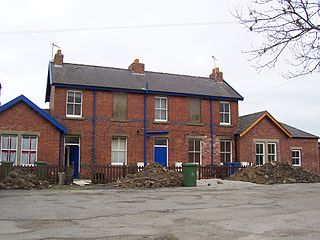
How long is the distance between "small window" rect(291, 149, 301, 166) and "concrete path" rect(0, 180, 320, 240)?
1962 centimetres

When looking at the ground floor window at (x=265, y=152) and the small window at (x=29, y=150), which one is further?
the ground floor window at (x=265, y=152)

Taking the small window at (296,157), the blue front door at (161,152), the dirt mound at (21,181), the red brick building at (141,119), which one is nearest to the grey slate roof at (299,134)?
the small window at (296,157)

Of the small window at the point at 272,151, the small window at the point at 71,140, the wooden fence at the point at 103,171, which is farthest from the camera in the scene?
the small window at the point at 272,151

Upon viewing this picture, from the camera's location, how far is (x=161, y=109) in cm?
2892

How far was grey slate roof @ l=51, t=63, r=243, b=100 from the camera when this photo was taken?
89.5 feet

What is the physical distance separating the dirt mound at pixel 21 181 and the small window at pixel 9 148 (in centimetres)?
471

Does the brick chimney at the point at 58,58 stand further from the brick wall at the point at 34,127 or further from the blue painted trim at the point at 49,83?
the brick wall at the point at 34,127

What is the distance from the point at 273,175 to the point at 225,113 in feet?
26.9

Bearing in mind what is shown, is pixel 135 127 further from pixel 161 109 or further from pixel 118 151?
pixel 161 109

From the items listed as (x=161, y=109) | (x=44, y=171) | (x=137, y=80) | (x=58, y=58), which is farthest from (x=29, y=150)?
(x=161, y=109)

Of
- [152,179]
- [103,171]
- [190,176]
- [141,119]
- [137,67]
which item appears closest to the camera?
[152,179]

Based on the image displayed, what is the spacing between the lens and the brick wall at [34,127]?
934 inches

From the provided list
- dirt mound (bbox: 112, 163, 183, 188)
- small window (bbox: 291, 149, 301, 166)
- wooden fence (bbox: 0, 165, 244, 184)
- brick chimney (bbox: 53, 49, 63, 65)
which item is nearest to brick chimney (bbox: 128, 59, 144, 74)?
brick chimney (bbox: 53, 49, 63, 65)

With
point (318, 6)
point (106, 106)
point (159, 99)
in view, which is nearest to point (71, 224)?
point (318, 6)
